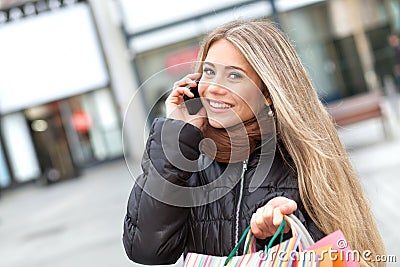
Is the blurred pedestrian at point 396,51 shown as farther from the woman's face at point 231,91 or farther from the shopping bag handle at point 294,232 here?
the shopping bag handle at point 294,232

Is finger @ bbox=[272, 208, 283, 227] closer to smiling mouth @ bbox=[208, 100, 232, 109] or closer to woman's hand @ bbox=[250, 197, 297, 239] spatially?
woman's hand @ bbox=[250, 197, 297, 239]

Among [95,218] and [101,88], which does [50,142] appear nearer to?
[101,88]

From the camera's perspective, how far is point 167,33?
16.9 meters

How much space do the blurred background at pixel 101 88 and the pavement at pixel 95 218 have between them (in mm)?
46

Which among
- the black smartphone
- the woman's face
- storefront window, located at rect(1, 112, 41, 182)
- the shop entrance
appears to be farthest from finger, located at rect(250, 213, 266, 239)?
storefront window, located at rect(1, 112, 41, 182)

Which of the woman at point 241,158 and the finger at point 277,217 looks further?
the woman at point 241,158

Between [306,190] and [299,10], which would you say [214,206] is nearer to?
[306,190]

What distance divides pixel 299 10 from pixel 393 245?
13.3 m

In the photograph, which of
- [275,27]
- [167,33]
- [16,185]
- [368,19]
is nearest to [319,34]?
[368,19]

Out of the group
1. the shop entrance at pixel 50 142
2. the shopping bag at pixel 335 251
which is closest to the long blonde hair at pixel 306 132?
the shopping bag at pixel 335 251

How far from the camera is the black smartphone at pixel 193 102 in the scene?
6.24ft

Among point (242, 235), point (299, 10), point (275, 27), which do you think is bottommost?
point (299, 10)

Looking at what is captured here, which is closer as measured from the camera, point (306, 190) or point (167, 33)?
point (306, 190)

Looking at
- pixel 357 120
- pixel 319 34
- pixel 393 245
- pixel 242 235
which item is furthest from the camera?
pixel 319 34
